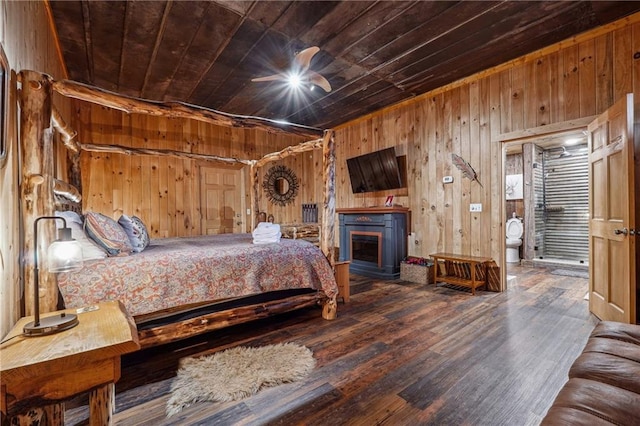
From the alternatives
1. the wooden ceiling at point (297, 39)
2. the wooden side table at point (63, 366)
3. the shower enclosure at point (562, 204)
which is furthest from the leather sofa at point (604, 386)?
the shower enclosure at point (562, 204)

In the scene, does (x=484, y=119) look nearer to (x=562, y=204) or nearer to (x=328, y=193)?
(x=328, y=193)

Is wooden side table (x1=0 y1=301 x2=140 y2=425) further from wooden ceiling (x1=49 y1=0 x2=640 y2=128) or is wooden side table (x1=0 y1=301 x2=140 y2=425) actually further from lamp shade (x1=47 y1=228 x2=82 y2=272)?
wooden ceiling (x1=49 y1=0 x2=640 y2=128)

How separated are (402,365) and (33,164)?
8.62 feet

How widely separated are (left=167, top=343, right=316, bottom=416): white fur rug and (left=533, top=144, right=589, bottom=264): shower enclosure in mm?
6485

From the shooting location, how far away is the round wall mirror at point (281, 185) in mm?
6273

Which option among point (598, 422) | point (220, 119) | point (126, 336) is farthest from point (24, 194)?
point (598, 422)

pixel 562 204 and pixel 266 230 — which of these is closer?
pixel 266 230

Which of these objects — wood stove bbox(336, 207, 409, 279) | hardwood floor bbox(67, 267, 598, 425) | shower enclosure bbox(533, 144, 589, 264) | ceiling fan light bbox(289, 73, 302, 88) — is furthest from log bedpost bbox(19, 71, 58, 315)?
shower enclosure bbox(533, 144, 589, 264)

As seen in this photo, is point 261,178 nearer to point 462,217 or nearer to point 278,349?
point 462,217

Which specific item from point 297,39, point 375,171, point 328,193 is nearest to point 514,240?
point 375,171

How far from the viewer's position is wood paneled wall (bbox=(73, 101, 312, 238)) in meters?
4.52

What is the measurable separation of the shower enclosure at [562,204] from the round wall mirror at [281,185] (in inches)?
212

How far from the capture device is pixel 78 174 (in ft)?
10.8

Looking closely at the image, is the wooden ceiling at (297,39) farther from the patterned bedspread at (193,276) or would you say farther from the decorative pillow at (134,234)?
the patterned bedspread at (193,276)
